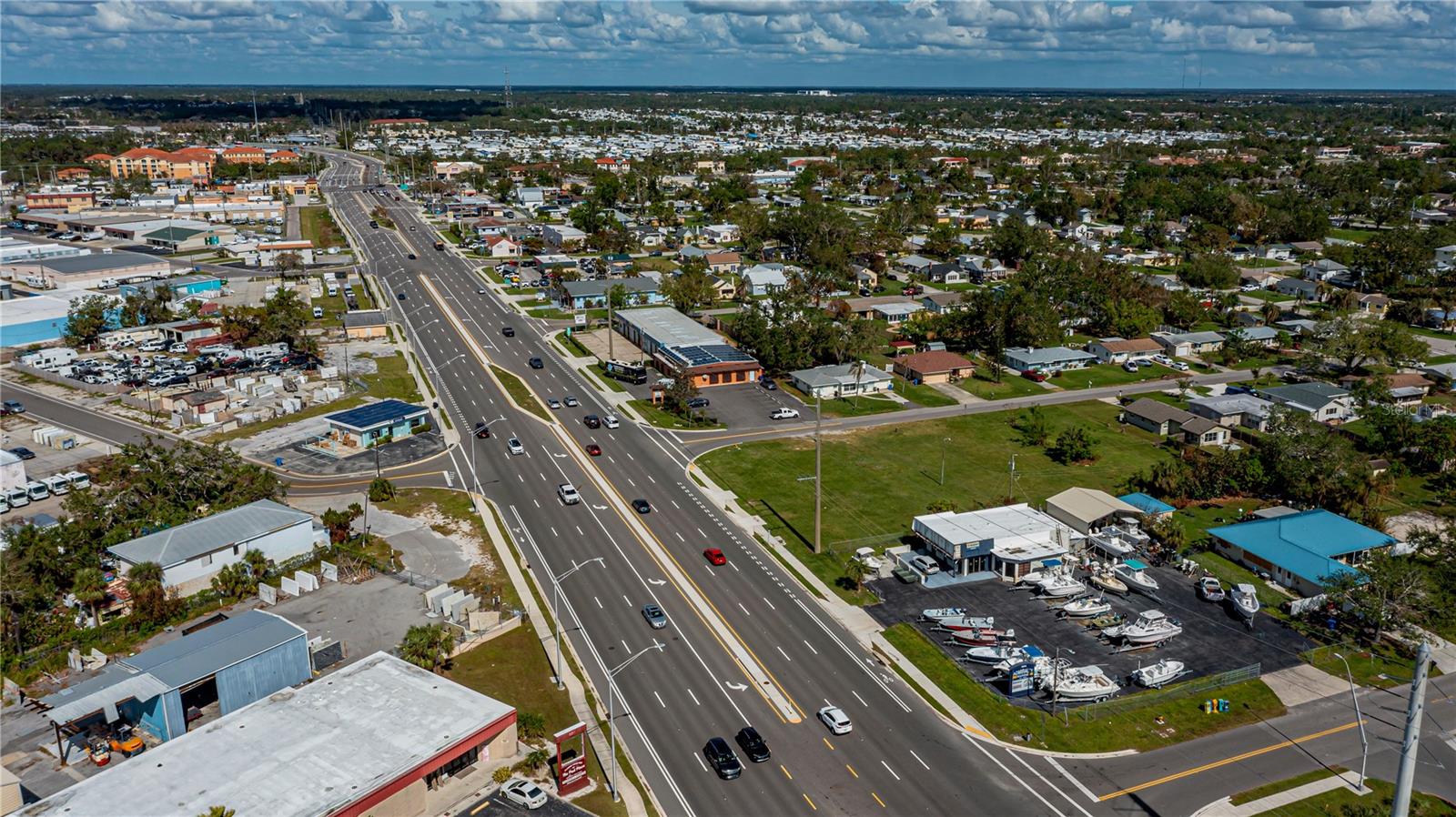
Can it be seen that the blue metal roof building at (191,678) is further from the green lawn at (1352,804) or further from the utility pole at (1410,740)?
the utility pole at (1410,740)

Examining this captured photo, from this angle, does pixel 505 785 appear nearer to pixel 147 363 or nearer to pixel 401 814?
pixel 401 814

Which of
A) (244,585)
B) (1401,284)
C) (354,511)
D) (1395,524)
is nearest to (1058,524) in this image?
(1395,524)

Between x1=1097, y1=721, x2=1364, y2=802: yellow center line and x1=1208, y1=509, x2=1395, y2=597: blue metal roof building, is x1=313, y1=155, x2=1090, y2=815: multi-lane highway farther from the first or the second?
x1=1208, y1=509, x2=1395, y2=597: blue metal roof building

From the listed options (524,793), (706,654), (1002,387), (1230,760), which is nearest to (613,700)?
(706,654)

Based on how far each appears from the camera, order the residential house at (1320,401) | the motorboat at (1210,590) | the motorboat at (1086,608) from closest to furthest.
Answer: the motorboat at (1086,608) < the motorboat at (1210,590) < the residential house at (1320,401)

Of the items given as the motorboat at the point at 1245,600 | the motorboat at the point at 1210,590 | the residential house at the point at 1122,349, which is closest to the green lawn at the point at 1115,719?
the motorboat at the point at 1245,600

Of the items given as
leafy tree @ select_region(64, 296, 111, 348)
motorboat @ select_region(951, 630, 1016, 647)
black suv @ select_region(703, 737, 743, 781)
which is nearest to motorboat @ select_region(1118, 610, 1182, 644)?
motorboat @ select_region(951, 630, 1016, 647)
